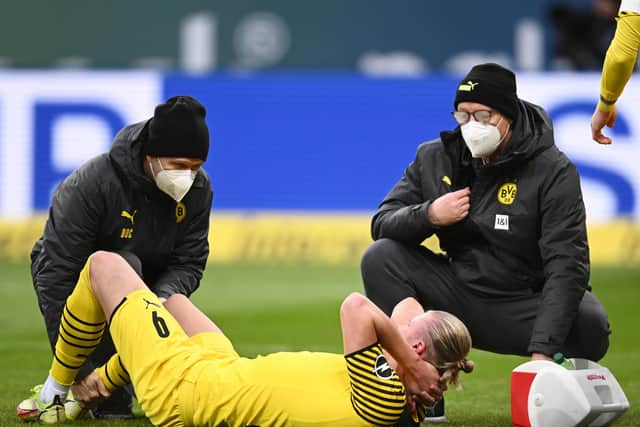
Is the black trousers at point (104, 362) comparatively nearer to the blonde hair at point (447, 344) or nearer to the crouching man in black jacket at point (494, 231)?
the crouching man in black jacket at point (494, 231)

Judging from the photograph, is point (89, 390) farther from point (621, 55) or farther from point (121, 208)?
point (621, 55)

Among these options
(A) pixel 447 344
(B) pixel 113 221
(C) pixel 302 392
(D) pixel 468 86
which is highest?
(D) pixel 468 86

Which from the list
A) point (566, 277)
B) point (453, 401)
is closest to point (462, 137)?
point (566, 277)

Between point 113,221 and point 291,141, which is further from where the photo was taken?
point 291,141

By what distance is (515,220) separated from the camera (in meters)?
→ 5.73

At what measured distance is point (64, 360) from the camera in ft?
17.7

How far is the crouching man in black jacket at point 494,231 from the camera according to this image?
18.3ft

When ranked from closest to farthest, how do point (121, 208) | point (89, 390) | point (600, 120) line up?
point (89, 390), point (121, 208), point (600, 120)

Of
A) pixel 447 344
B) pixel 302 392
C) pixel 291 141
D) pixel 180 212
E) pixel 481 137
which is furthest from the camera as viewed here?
pixel 291 141

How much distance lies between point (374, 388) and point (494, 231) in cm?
136

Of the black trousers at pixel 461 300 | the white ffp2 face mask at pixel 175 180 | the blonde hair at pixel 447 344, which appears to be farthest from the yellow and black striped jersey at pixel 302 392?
the black trousers at pixel 461 300

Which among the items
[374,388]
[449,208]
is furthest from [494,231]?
[374,388]

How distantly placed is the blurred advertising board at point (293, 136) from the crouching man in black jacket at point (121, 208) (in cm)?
605

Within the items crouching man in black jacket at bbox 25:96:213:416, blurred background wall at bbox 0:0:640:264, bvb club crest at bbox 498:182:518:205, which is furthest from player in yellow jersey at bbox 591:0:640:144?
blurred background wall at bbox 0:0:640:264
